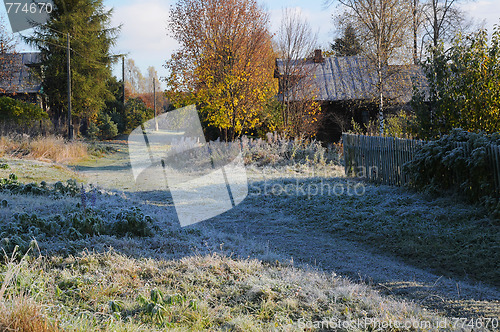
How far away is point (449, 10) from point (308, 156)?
20.5 meters

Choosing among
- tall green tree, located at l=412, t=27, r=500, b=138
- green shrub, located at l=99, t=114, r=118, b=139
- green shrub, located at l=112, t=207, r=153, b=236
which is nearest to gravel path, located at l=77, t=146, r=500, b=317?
green shrub, located at l=112, t=207, r=153, b=236

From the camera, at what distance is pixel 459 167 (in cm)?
745

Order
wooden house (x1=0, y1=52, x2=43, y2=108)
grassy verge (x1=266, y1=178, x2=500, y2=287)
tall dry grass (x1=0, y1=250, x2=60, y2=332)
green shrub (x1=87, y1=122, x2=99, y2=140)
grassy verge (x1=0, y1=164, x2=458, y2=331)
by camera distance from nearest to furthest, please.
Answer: tall dry grass (x1=0, y1=250, x2=60, y2=332), grassy verge (x1=0, y1=164, x2=458, y2=331), grassy verge (x1=266, y1=178, x2=500, y2=287), wooden house (x1=0, y1=52, x2=43, y2=108), green shrub (x1=87, y1=122, x2=99, y2=140)

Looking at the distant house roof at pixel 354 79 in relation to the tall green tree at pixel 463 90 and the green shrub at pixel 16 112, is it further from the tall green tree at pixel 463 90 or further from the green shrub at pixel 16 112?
the green shrub at pixel 16 112

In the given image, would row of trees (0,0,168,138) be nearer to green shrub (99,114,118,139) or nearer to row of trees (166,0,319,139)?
green shrub (99,114,118,139)

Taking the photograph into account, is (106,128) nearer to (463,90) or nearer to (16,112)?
(16,112)

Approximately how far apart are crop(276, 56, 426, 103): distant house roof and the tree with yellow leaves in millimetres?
2201

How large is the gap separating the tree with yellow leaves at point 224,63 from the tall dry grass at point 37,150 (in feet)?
17.2

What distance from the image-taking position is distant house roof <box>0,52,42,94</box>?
25328 mm

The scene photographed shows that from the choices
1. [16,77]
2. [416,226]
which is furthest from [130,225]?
[16,77]

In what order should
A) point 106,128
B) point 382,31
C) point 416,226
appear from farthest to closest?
1. point 106,128
2. point 382,31
3. point 416,226

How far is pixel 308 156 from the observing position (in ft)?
49.4

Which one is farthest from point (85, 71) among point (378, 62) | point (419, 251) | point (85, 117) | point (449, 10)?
point (419, 251)

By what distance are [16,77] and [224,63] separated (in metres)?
21.1
